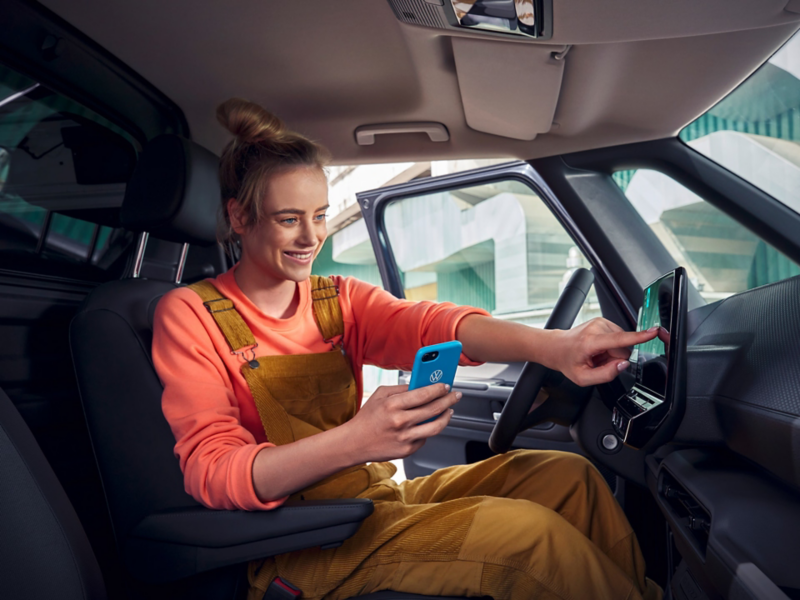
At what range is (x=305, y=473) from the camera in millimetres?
862

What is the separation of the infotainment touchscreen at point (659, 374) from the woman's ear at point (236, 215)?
2.70ft

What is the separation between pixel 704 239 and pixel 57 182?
7.81 ft

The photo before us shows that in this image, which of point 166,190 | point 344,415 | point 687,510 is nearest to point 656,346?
point 687,510

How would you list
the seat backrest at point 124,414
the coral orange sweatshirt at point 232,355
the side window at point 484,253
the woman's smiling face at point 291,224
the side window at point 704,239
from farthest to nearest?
the side window at point 484,253 < the side window at point 704,239 < the woman's smiling face at point 291,224 < the seat backrest at point 124,414 < the coral orange sweatshirt at point 232,355

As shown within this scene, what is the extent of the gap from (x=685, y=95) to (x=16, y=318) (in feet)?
5.01

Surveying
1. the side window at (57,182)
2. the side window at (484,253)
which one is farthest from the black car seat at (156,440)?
the side window at (484,253)

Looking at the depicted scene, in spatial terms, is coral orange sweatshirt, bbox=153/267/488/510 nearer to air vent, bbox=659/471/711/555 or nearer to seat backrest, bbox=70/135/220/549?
seat backrest, bbox=70/135/220/549

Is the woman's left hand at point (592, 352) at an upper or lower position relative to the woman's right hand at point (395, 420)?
upper

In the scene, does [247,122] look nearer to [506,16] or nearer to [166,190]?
[166,190]

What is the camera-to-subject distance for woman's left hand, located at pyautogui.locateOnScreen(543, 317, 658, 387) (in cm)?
96

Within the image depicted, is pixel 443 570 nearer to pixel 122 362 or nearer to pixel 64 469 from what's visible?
pixel 122 362

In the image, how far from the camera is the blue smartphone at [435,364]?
0.81m

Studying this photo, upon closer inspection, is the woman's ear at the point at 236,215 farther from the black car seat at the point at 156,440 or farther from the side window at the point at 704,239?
the side window at the point at 704,239

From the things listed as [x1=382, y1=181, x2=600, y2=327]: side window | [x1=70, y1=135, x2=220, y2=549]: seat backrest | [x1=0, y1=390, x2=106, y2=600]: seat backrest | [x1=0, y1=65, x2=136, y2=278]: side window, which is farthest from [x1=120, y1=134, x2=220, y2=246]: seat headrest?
[x1=382, y1=181, x2=600, y2=327]: side window
